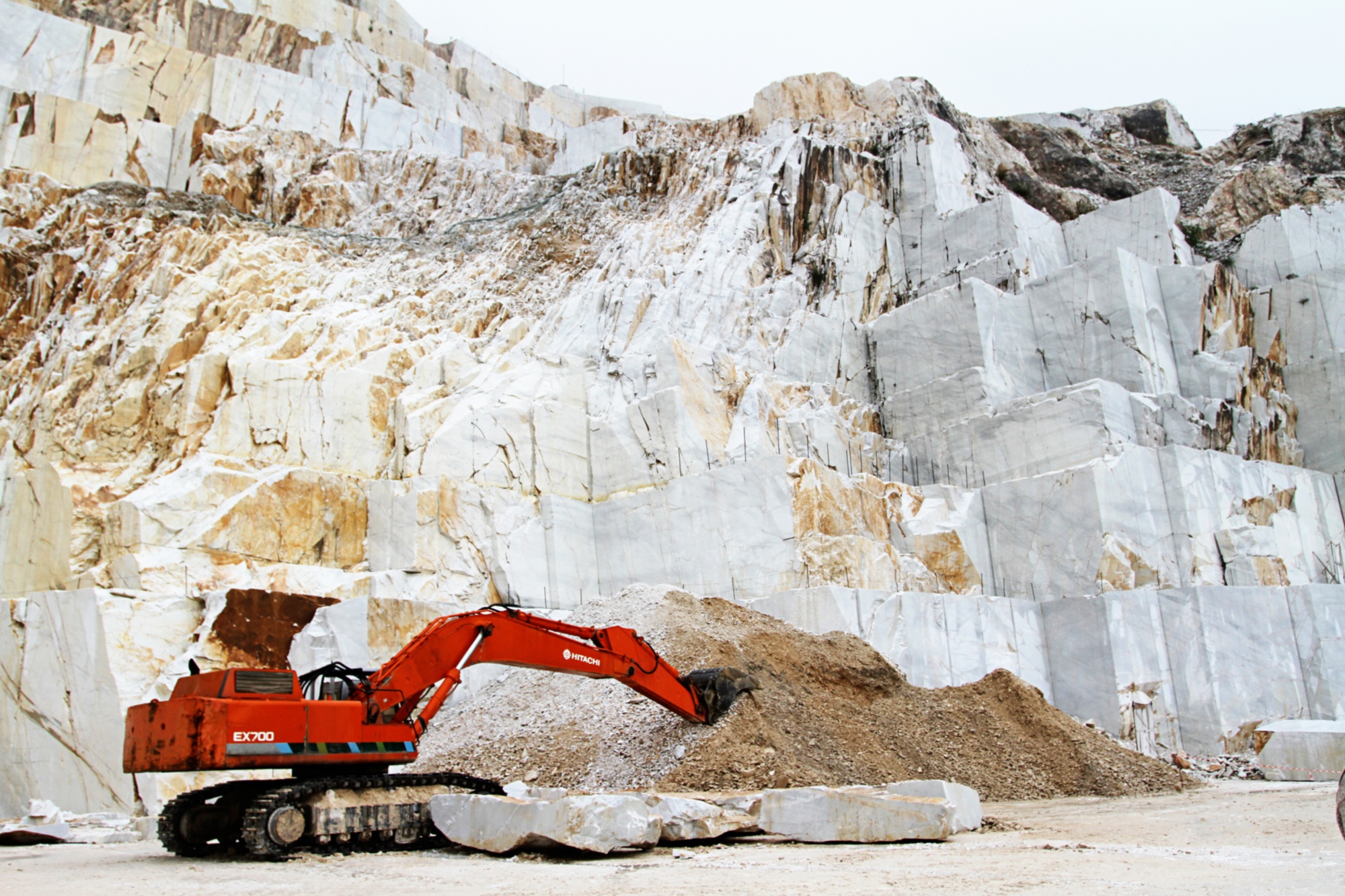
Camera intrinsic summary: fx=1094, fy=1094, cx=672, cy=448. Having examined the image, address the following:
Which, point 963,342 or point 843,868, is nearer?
point 843,868

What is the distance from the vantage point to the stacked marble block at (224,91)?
3081cm

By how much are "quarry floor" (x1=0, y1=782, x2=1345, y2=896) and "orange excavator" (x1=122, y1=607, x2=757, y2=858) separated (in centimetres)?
33

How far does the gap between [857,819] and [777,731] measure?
3.71 metres

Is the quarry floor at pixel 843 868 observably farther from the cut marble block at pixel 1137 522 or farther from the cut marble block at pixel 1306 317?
the cut marble block at pixel 1306 317

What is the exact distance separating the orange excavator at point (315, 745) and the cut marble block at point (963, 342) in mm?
18285

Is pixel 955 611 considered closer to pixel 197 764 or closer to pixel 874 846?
pixel 874 846

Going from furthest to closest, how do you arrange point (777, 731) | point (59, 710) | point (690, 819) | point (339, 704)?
point (59, 710)
point (777, 731)
point (339, 704)
point (690, 819)

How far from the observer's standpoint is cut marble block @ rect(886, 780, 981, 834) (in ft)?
33.4

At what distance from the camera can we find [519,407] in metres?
23.7

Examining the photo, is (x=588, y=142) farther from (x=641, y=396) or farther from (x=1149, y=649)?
(x=1149, y=649)

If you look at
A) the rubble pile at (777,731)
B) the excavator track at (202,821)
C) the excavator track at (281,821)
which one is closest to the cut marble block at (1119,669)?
the rubble pile at (777,731)

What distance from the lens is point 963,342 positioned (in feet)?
87.7

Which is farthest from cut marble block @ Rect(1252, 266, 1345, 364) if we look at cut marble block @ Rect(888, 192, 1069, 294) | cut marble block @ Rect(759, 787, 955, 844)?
cut marble block @ Rect(759, 787, 955, 844)

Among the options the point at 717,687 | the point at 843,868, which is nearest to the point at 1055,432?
the point at 717,687
